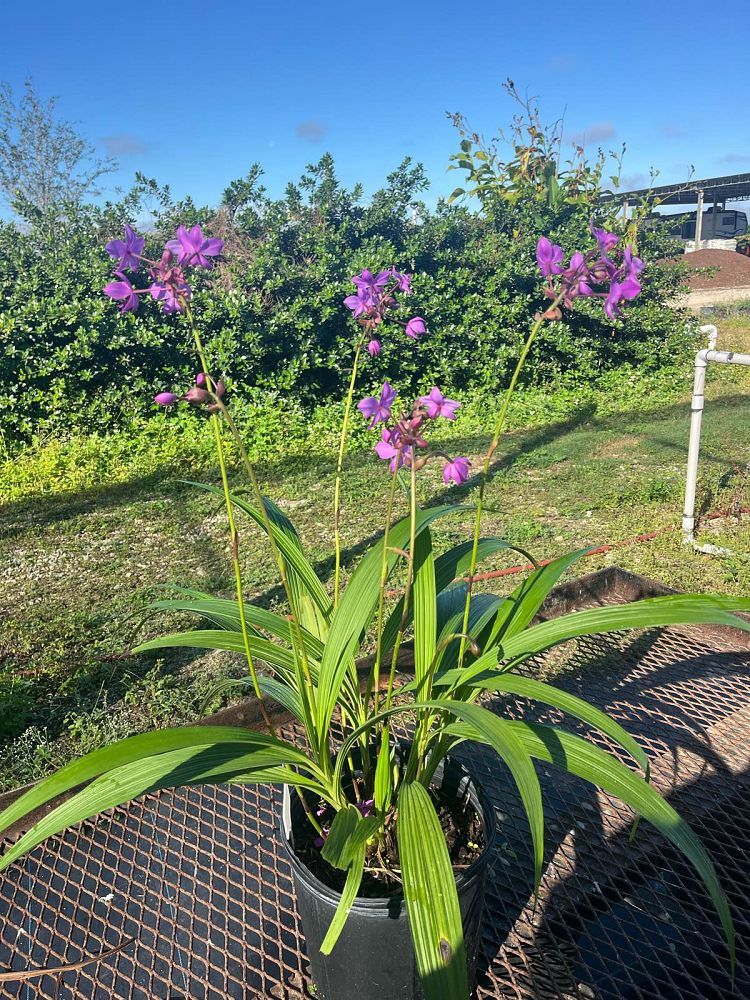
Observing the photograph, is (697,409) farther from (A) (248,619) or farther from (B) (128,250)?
(B) (128,250)

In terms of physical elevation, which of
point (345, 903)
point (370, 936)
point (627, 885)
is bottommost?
point (627, 885)

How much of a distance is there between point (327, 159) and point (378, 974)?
6952 millimetres

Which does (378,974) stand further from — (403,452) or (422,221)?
(422,221)

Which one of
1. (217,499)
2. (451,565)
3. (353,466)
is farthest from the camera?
(353,466)

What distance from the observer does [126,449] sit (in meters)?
5.08

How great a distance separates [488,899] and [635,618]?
2.28ft

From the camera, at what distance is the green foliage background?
535 centimetres

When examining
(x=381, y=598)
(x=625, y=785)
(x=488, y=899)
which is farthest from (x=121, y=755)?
(x=488, y=899)

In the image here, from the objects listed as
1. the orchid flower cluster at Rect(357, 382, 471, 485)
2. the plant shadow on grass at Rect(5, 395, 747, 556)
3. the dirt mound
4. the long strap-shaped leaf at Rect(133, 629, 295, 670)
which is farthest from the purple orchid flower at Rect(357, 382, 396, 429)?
the dirt mound

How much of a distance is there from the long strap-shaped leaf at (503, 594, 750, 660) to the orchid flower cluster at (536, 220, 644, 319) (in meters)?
0.45

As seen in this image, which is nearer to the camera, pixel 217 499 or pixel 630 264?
pixel 630 264

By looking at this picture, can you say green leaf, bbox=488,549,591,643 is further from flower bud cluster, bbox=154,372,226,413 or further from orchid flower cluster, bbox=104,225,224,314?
orchid flower cluster, bbox=104,225,224,314

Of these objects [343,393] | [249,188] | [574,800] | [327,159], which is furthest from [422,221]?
[574,800]

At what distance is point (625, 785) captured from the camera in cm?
99
